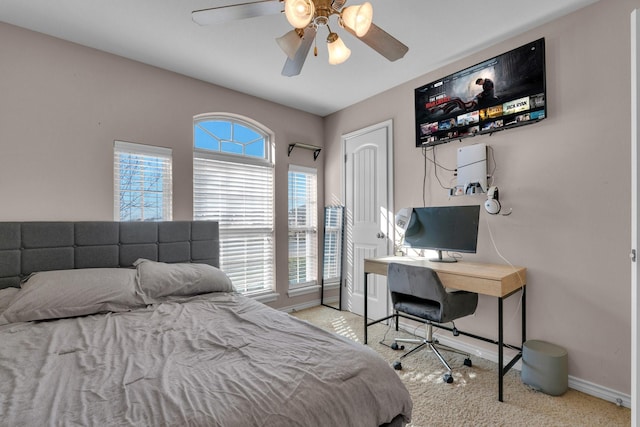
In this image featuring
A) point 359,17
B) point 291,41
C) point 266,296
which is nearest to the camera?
point 359,17

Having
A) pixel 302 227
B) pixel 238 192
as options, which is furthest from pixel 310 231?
pixel 238 192

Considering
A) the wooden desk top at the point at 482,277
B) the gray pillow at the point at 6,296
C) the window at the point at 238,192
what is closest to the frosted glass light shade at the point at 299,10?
the wooden desk top at the point at 482,277

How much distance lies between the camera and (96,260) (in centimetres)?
245

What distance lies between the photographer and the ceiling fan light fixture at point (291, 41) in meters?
1.59

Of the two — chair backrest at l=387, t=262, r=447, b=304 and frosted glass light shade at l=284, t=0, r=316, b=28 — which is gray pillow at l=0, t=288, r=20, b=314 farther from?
chair backrest at l=387, t=262, r=447, b=304

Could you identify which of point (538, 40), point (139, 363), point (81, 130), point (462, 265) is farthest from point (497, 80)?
point (81, 130)

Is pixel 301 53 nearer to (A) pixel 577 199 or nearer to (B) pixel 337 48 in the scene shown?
(B) pixel 337 48

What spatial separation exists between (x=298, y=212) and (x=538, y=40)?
292 cm

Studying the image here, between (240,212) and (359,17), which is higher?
(359,17)

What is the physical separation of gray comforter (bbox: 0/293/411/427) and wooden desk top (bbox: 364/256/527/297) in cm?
116

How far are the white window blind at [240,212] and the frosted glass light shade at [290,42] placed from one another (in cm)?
195

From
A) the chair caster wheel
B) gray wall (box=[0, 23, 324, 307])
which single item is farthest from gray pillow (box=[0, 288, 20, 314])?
the chair caster wheel

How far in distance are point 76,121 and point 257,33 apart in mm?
1661

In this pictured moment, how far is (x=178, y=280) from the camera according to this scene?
91.4 inches
